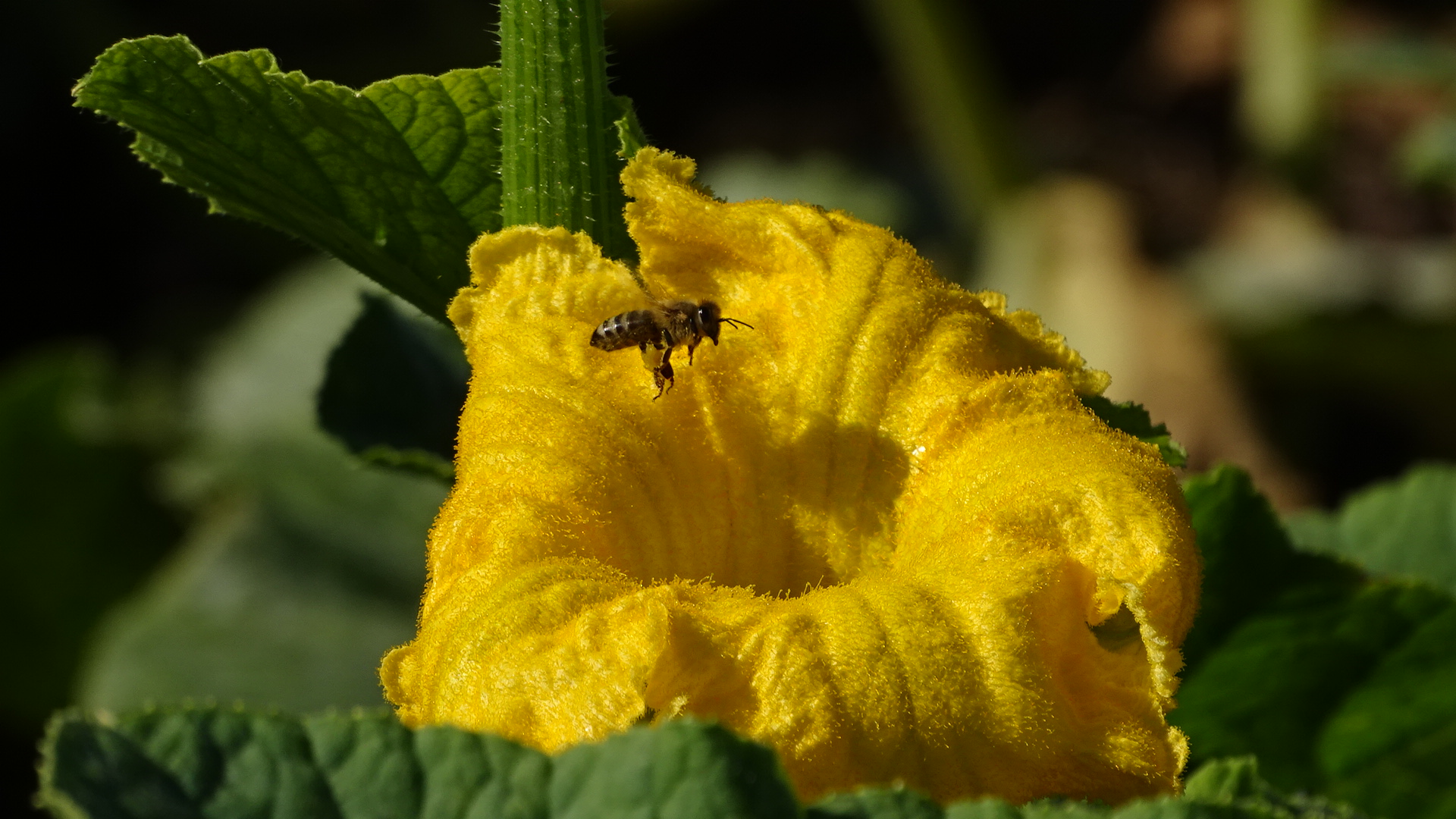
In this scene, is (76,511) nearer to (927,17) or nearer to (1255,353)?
(927,17)

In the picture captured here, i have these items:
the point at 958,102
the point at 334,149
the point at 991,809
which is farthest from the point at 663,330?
the point at 958,102

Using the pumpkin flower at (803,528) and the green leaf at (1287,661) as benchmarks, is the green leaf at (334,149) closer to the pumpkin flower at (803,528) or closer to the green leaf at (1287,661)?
the pumpkin flower at (803,528)

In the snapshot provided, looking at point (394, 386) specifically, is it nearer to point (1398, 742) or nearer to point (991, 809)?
point (991, 809)

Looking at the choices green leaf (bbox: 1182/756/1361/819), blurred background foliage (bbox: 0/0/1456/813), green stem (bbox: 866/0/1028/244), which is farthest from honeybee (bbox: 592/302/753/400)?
green stem (bbox: 866/0/1028/244)

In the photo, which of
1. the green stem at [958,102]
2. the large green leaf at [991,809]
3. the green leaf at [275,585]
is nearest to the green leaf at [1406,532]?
the large green leaf at [991,809]

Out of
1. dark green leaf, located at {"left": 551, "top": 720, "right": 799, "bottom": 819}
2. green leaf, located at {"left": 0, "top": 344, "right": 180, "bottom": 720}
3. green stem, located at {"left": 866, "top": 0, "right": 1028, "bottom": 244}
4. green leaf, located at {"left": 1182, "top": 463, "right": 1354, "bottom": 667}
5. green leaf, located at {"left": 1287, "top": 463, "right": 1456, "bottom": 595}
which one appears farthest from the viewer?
green stem, located at {"left": 866, "top": 0, "right": 1028, "bottom": 244}

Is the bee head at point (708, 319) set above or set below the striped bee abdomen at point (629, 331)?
above

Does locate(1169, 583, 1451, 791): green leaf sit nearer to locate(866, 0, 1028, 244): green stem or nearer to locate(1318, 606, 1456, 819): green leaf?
locate(1318, 606, 1456, 819): green leaf
